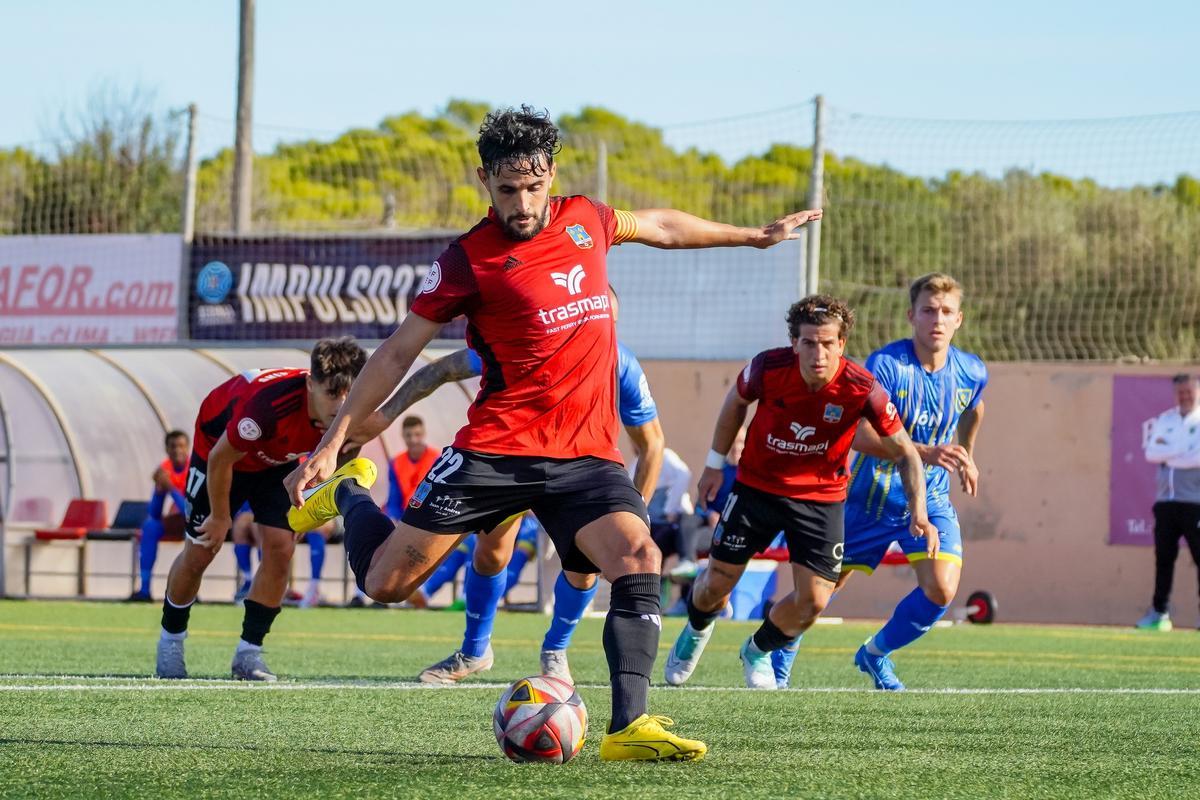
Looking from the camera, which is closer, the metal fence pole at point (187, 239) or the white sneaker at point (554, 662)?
the white sneaker at point (554, 662)

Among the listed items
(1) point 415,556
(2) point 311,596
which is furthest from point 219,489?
(2) point 311,596

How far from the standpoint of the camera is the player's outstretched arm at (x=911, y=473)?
7.96 m

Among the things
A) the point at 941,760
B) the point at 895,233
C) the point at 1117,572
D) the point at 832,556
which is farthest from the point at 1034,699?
the point at 895,233

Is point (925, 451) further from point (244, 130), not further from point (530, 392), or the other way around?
point (244, 130)

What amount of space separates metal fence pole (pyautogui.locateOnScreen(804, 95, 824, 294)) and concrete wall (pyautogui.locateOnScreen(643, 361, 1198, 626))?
64.9 inches

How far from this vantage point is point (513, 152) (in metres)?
5.34

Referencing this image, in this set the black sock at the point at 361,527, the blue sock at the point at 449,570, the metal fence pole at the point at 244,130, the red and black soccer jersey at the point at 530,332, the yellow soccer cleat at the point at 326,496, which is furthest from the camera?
the metal fence pole at the point at 244,130

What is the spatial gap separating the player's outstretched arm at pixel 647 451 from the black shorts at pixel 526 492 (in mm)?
2351

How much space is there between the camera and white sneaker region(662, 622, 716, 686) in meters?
8.55

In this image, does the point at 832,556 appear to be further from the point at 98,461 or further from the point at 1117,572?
the point at 98,461

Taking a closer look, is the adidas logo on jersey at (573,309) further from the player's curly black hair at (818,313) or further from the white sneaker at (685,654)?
the white sneaker at (685,654)

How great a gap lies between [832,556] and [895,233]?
38.5ft

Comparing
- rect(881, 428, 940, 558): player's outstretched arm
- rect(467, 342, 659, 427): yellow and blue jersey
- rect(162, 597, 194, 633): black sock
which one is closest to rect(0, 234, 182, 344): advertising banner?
rect(162, 597, 194, 633): black sock

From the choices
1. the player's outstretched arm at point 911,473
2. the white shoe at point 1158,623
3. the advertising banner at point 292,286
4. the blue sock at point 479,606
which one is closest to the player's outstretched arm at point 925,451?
the player's outstretched arm at point 911,473
